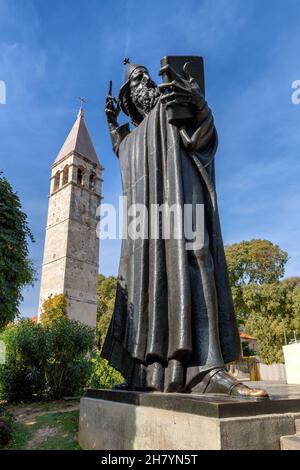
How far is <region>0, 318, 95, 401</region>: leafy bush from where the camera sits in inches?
314

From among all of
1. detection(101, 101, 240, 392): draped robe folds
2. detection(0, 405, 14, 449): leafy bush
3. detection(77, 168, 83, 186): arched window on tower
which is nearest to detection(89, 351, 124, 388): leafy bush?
detection(0, 405, 14, 449): leafy bush

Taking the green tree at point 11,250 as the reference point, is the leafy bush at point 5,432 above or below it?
below

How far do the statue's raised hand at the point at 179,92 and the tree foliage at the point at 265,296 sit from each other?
23.3 metres

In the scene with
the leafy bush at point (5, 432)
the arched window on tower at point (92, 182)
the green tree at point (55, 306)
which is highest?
the arched window on tower at point (92, 182)

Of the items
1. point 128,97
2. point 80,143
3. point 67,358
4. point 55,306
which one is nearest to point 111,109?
point 128,97

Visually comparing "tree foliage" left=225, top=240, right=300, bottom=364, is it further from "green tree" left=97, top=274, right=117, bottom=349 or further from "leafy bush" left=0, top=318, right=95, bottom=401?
"green tree" left=97, top=274, right=117, bottom=349

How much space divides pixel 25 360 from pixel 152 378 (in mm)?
6510

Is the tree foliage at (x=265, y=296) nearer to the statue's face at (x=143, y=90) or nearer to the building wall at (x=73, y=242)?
the building wall at (x=73, y=242)

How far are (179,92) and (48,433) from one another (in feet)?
13.7

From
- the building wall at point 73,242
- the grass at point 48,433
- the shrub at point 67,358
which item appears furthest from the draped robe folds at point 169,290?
the building wall at point 73,242

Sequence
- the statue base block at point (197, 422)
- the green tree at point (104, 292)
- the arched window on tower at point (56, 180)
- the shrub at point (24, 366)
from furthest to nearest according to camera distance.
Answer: the arched window on tower at point (56, 180), the green tree at point (104, 292), the shrub at point (24, 366), the statue base block at point (197, 422)

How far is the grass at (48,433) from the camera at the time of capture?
3.56 metres

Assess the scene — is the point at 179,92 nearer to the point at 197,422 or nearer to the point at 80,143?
the point at 197,422
